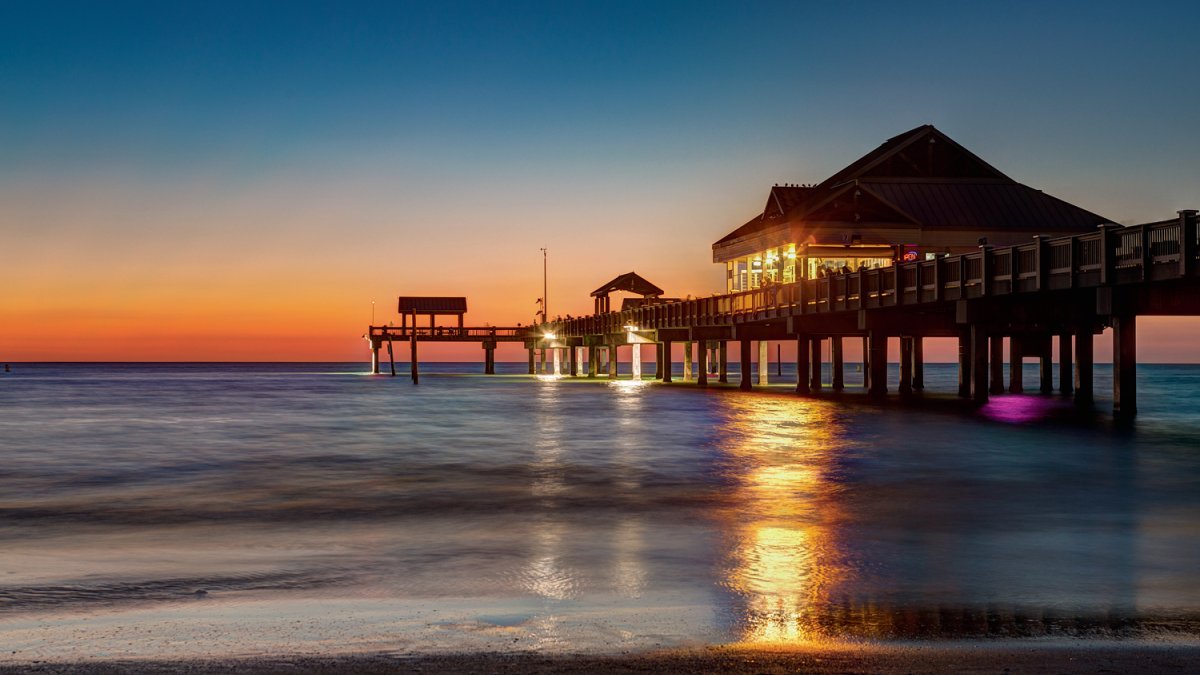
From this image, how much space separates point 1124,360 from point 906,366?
23.6m

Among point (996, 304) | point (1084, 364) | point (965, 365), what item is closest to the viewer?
point (996, 304)

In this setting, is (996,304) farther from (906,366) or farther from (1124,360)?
(906,366)

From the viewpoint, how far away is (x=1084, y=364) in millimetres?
47125

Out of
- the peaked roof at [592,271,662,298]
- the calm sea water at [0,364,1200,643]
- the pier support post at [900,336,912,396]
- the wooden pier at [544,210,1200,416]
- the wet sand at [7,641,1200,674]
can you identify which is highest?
the peaked roof at [592,271,662,298]

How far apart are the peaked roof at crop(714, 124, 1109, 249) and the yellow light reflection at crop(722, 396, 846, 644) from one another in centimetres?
2680

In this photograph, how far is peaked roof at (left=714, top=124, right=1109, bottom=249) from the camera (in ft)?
189

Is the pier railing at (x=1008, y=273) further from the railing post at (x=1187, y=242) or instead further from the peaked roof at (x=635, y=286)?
the peaked roof at (x=635, y=286)

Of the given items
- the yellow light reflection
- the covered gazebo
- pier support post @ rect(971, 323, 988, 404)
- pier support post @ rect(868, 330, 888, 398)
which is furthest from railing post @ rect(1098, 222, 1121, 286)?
the covered gazebo

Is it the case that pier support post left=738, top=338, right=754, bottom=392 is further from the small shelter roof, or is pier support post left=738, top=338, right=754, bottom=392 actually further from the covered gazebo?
the small shelter roof

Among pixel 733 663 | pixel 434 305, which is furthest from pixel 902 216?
pixel 434 305

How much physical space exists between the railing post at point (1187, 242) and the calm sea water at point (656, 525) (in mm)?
4429

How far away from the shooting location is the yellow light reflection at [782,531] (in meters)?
9.04

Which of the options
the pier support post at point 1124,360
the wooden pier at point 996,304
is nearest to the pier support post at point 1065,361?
the wooden pier at point 996,304

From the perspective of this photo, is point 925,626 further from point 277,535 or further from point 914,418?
point 914,418
